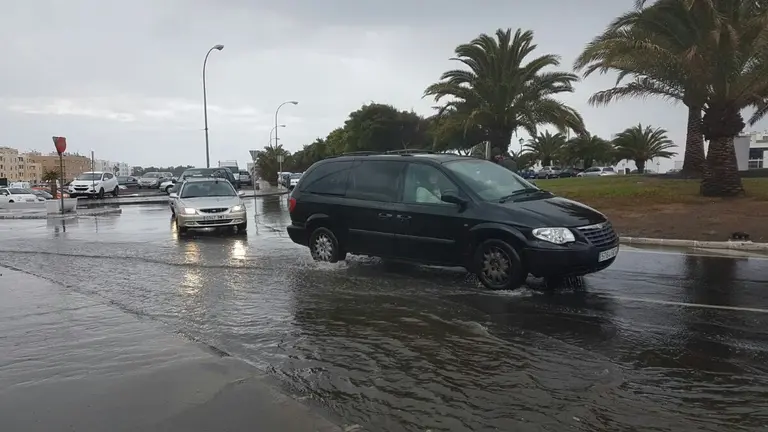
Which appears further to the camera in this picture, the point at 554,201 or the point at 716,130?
the point at 716,130

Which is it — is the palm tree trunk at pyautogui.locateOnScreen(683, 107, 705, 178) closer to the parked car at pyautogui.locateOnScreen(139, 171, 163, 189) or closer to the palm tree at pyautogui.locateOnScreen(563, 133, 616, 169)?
the palm tree at pyautogui.locateOnScreen(563, 133, 616, 169)

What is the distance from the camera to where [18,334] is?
578cm

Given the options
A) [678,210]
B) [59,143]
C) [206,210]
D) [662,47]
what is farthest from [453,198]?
[59,143]

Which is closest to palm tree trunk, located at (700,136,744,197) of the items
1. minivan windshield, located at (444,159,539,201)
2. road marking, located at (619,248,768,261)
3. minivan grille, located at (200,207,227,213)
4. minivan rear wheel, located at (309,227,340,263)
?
road marking, located at (619,248,768,261)

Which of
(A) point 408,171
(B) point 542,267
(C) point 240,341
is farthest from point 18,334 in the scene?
(B) point 542,267

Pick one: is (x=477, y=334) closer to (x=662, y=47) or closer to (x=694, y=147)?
(x=662, y=47)

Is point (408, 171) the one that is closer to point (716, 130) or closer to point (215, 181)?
point (215, 181)

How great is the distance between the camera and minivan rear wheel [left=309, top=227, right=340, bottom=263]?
9220 millimetres

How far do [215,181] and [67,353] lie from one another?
462 inches

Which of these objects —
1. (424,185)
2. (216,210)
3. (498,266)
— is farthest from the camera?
(216,210)

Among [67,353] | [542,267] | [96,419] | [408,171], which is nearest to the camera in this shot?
[96,419]

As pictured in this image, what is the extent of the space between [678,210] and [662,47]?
5.40 meters

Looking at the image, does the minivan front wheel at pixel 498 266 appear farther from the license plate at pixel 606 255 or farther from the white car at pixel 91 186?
the white car at pixel 91 186

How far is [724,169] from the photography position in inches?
696
